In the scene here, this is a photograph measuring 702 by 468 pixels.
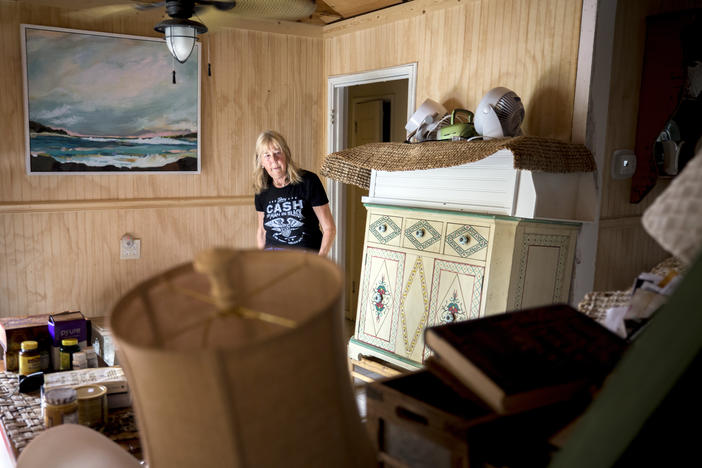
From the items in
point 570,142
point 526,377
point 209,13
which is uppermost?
point 209,13

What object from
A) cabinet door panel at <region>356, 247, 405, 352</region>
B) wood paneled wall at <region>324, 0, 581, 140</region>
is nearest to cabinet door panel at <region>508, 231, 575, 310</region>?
wood paneled wall at <region>324, 0, 581, 140</region>

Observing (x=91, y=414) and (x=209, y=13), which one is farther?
(x=209, y=13)

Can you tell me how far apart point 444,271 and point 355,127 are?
2.86 metres

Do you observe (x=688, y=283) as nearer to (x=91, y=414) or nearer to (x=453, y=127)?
(x=91, y=414)

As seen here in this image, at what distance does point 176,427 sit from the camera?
519 millimetres

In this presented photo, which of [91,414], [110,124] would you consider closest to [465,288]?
[91,414]

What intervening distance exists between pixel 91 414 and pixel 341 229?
10.6ft

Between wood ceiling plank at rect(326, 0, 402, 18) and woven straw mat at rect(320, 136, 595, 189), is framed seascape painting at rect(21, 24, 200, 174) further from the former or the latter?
woven straw mat at rect(320, 136, 595, 189)

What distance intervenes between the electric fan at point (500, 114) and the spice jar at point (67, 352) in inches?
83.9

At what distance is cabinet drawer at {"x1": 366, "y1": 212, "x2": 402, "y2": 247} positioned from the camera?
3238 millimetres

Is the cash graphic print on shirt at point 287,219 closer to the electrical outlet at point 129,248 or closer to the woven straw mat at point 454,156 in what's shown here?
the woven straw mat at point 454,156

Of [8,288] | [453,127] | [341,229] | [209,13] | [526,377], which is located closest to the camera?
[526,377]

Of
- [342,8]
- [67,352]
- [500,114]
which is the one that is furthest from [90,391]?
[342,8]

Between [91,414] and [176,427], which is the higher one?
[176,427]
